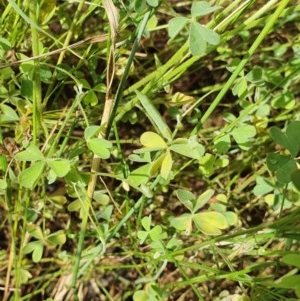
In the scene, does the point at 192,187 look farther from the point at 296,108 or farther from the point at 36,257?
the point at 36,257

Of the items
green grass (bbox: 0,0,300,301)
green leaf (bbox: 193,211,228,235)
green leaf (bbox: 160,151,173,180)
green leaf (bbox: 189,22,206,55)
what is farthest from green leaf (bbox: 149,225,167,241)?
green leaf (bbox: 189,22,206,55)

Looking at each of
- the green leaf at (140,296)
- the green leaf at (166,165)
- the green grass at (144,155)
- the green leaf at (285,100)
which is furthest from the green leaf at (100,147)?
the green leaf at (285,100)

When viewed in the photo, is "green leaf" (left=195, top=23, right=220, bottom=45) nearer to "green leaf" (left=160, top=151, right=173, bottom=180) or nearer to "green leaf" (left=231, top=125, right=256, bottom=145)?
"green leaf" (left=160, top=151, right=173, bottom=180)

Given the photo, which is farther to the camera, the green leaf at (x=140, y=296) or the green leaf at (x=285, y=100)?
the green leaf at (x=285, y=100)

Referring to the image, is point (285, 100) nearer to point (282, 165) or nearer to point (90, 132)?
point (282, 165)

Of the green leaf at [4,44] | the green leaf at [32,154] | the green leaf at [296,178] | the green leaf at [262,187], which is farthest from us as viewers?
the green leaf at [262,187]

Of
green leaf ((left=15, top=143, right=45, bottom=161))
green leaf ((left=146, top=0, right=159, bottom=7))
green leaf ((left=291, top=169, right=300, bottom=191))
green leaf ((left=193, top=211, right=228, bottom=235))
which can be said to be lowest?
green leaf ((left=193, top=211, right=228, bottom=235))

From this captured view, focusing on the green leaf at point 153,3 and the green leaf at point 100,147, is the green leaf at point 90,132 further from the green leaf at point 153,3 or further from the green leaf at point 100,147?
the green leaf at point 153,3

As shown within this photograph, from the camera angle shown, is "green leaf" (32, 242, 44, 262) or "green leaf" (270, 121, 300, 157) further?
"green leaf" (32, 242, 44, 262)
